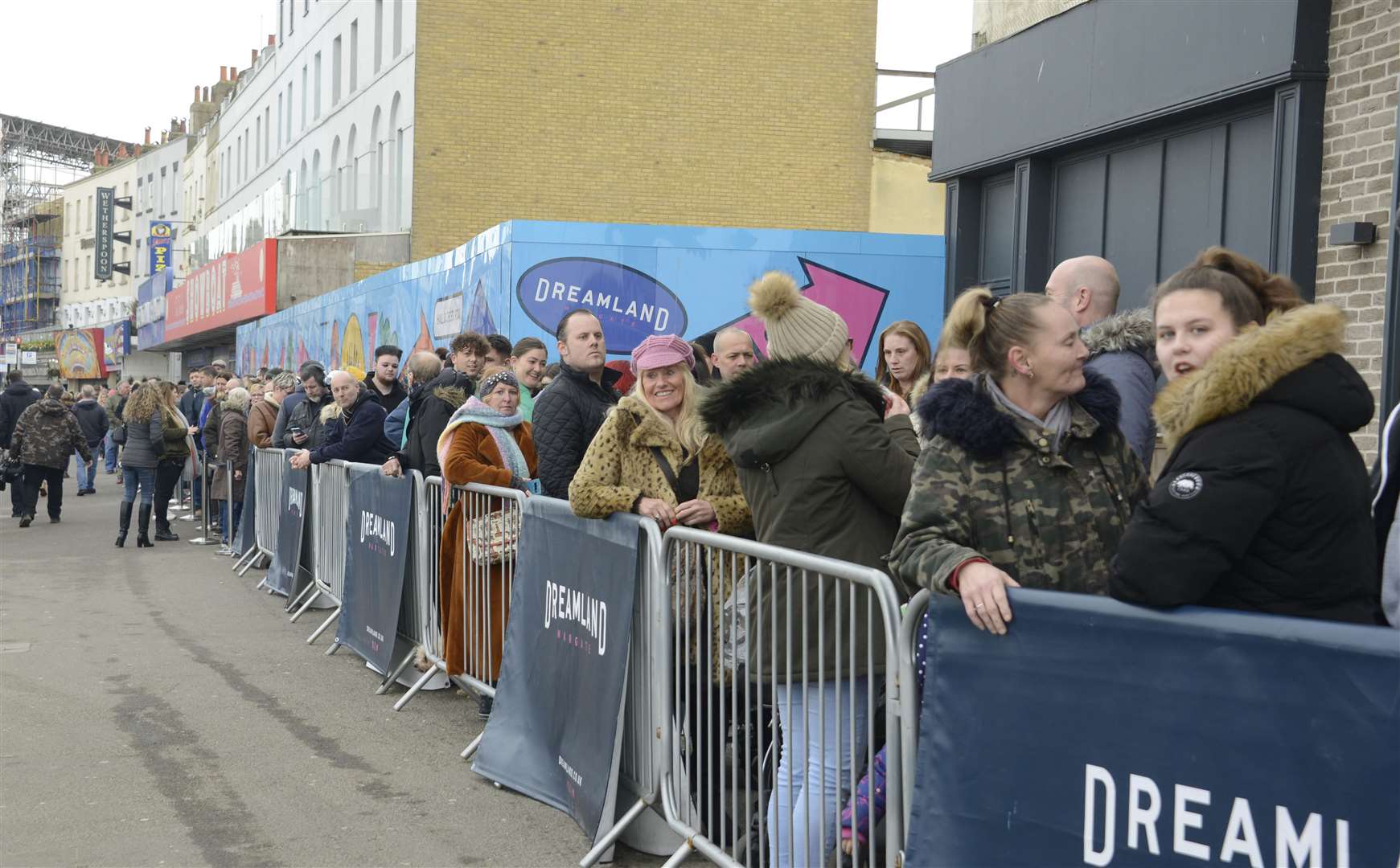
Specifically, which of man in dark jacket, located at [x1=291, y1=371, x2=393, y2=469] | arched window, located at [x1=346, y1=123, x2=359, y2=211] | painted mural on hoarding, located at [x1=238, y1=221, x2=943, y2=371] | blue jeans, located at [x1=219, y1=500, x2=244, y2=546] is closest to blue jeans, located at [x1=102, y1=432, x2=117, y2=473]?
arched window, located at [x1=346, y1=123, x2=359, y2=211]

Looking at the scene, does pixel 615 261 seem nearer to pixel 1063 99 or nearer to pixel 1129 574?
pixel 1063 99

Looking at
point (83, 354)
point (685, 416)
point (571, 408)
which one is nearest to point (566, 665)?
point (685, 416)

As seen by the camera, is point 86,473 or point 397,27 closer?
point 86,473

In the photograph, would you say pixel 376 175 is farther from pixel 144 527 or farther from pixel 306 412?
pixel 306 412

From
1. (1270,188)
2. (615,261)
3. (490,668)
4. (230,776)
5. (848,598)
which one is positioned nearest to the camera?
(848,598)

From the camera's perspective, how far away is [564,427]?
256 inches

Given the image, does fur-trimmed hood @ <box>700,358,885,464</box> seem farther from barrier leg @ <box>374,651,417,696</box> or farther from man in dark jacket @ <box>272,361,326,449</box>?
man in dark jacket @ <box>272,361,326,449</box>

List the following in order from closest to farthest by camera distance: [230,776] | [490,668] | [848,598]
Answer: [848,598], [230,776], [490,668]

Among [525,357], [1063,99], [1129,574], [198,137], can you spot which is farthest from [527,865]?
[198,137]

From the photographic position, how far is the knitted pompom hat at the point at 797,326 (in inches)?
177

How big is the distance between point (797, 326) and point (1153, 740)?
2.22 m

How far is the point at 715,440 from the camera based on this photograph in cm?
516

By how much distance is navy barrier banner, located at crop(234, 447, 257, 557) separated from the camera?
1400 centimetres

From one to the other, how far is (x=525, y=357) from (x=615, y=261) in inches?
279
